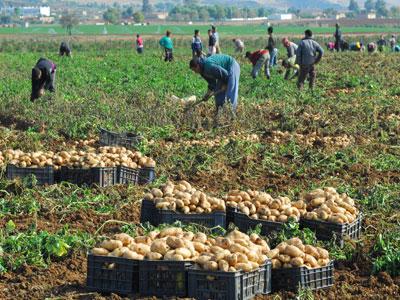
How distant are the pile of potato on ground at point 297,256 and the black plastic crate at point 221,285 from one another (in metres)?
0.43

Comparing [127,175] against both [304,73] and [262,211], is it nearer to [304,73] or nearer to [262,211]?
[262,211]

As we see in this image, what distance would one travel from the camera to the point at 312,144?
1467cm

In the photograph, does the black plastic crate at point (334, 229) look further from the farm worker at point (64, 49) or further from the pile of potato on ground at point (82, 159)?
the farm worker at point (64, 49)

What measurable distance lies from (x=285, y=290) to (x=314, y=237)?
0.92 m

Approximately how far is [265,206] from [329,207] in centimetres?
58

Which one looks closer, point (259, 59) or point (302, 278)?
point (302, 278)

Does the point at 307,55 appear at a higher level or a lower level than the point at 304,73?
higher

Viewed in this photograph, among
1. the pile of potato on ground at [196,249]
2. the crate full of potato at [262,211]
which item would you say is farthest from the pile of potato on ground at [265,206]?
the pile of potato on ground at [196,249]

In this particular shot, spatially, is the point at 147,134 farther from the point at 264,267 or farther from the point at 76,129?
the point at 264,267

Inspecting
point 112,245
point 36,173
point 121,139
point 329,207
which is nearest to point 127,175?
point 36,173

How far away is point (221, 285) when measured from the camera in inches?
282

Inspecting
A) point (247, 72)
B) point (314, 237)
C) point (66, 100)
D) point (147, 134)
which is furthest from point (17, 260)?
point (247, 72)

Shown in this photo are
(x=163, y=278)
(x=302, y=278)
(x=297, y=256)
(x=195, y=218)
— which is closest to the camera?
(x=163, y=278)

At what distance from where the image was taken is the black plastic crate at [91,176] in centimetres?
1160
